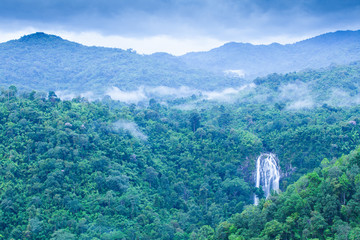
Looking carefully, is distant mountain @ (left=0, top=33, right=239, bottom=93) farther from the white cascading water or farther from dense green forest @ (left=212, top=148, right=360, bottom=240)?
dense green forest @ (left=212, top=148, right=360, bottom=240)

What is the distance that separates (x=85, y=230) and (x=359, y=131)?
2766 cm

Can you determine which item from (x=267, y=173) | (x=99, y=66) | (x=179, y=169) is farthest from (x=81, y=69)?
(x=267, y=173)

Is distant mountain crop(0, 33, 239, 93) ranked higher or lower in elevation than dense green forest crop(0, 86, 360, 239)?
higher

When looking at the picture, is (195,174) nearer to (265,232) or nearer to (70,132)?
(70,132)

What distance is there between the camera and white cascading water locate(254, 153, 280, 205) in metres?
35.8

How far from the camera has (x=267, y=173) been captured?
36.0 meters

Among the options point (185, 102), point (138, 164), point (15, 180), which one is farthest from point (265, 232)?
point (185, 102)

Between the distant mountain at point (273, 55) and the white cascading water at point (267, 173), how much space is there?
72370 millimetres

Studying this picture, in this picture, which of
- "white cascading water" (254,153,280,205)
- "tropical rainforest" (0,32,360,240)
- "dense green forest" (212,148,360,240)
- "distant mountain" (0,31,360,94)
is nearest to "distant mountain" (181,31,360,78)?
"distant mountain" (0,31,360,94)

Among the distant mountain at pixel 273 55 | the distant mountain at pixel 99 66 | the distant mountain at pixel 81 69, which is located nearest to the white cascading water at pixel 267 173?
the distant mountain at pixel 99 66

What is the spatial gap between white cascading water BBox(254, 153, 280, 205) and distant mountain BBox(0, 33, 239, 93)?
47.4 meters

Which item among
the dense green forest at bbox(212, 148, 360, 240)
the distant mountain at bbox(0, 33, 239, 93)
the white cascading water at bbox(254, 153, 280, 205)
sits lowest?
the white cascading water at bbox(254, 153, 280, 205)

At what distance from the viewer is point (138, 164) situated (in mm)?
30984

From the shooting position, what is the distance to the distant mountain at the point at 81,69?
7712 cm
